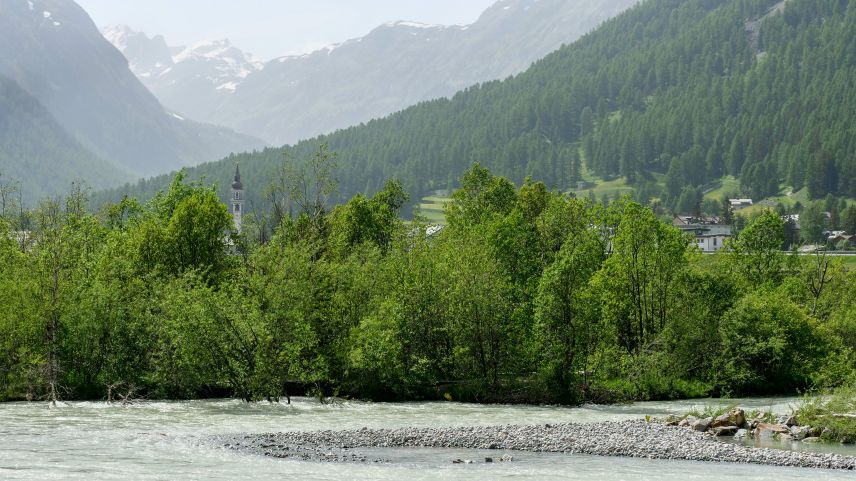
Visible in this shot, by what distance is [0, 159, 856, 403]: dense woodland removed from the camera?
62.1m

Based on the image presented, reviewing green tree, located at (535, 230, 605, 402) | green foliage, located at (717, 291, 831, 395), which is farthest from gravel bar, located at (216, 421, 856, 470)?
green foliage, located at (717, 291, 831, 395)

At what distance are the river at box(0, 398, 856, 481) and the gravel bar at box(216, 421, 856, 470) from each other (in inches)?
51.5

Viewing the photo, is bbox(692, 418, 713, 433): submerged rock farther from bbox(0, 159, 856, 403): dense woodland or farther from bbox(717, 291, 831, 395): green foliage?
bbox(717, 291, 831, 395): green foliage

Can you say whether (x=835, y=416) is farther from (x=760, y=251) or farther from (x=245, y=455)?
(x=760, y=251)

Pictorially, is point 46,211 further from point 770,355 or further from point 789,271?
point 789,271

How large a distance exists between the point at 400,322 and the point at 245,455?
1097 inches

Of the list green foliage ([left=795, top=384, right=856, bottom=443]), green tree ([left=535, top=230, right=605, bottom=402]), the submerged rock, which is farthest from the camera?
green tree ([left=535, top=230, right=605, bottom=402])

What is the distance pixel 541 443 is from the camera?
43406 mm

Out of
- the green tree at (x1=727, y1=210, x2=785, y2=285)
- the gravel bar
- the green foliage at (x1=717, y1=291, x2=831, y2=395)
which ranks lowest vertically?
the gravel bar

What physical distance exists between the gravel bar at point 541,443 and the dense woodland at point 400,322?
52.7 feet

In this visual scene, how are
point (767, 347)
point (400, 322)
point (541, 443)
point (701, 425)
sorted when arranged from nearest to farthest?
point (541, 443)
point (701, 425)
point (400, 322)
point (767, 347)

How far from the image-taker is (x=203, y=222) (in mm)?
77688

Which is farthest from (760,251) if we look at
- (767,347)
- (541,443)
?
(541,443)

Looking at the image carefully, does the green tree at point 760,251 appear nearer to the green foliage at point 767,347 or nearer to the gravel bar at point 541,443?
the green foliage at point 767,347
